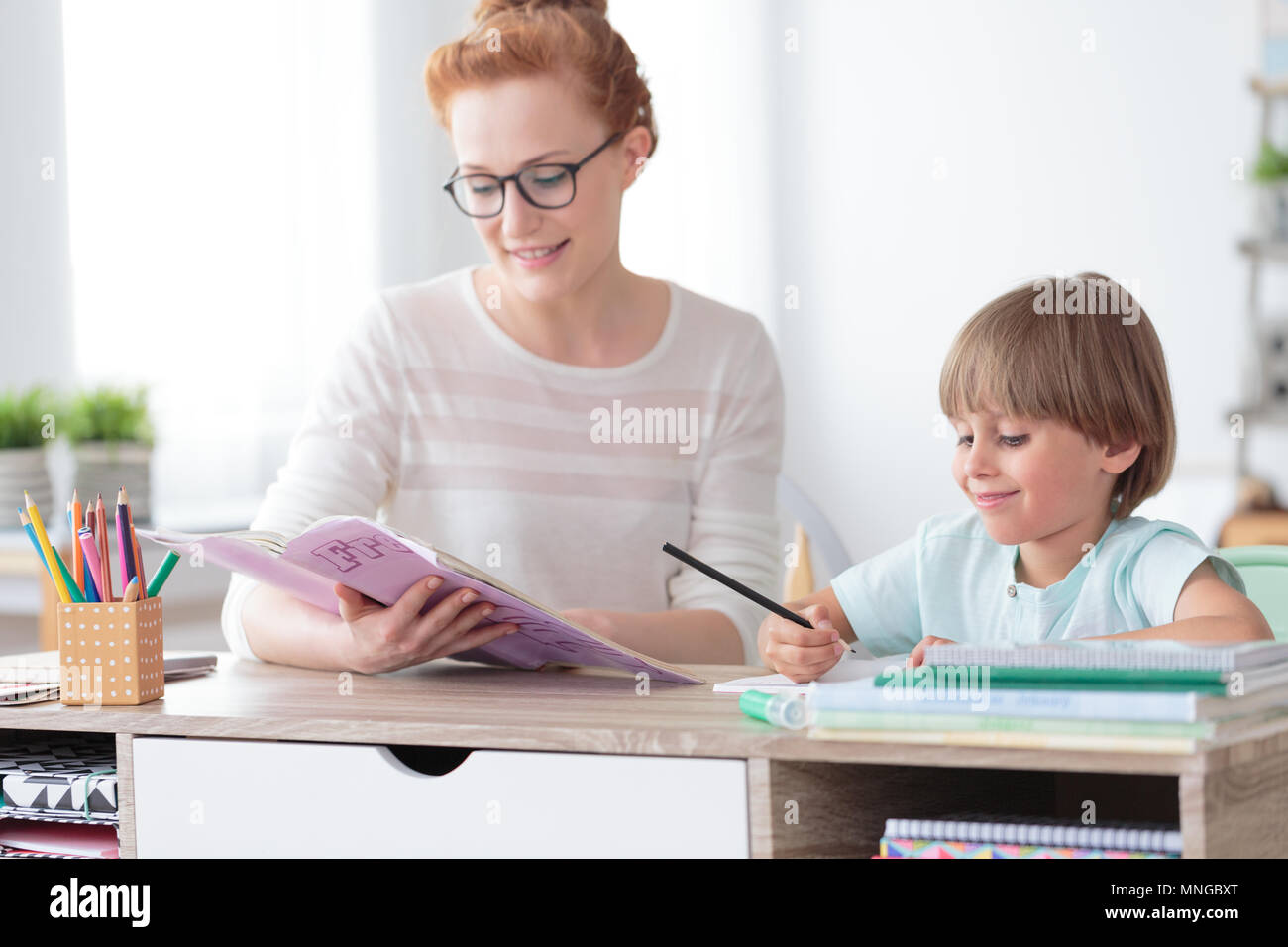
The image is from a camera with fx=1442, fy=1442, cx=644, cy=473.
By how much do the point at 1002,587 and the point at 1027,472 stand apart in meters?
0.11

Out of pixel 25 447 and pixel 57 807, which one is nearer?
pixel 57 807

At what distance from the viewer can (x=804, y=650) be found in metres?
0.99

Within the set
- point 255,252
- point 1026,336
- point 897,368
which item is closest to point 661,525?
point 1026,336

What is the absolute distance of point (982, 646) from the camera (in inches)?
31.4

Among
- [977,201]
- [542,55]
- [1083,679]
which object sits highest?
[977,201]

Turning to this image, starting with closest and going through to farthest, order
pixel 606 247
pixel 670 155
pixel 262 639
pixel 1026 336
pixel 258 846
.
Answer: pixel 258 846 → pixel 1026 336 → pixel 262 639 → pixel 606 247 → pixel 670 155

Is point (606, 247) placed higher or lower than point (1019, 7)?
lower

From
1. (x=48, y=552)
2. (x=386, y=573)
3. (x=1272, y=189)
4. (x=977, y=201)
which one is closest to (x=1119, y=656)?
(x=386, y=573)

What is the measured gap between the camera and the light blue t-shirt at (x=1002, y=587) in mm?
1048

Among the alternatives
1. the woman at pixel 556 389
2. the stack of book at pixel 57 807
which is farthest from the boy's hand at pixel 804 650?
the stack of book at pixel 57 807

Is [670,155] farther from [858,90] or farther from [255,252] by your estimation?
[255,252]

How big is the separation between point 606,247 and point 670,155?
2.40 m

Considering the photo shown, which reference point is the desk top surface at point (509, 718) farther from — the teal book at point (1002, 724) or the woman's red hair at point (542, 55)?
the woman's red hair at point (542, 55)

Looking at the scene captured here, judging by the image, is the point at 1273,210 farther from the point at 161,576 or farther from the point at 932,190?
the point at 161,576
